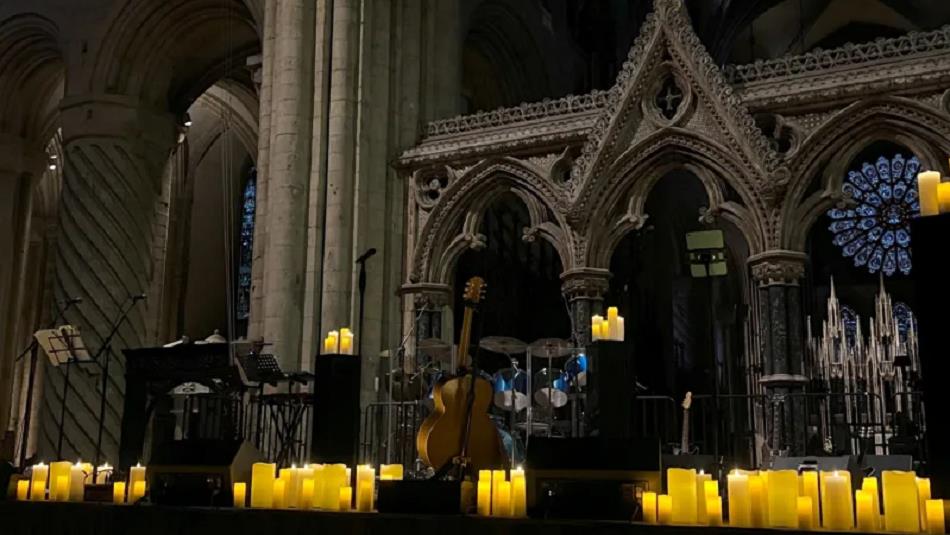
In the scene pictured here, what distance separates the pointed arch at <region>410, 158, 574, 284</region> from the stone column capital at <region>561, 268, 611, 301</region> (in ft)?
2.43

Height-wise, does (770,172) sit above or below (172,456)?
above

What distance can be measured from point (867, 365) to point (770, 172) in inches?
313

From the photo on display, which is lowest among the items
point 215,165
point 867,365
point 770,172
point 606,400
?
point 606,400

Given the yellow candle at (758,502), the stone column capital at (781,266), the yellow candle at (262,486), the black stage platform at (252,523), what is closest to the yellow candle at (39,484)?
the black stage platform at (252,523)

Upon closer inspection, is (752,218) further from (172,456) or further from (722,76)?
(172,456)

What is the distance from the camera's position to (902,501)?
3.83 metres

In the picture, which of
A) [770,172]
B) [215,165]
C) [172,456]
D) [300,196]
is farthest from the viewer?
[215,165]

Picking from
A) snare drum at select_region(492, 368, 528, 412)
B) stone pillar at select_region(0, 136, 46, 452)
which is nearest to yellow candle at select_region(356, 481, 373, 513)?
snare drum at select_region(492, 368, 528, 412)

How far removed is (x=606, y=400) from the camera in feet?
25.2

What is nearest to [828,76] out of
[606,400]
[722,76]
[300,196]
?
[722,76]

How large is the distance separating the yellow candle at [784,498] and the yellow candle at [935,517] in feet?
1.71

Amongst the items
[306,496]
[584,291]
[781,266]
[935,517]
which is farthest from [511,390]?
[935,517]

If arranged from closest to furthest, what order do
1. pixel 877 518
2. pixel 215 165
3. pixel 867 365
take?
pixel 877 518 < pixel 867 365 < pixel 215 165

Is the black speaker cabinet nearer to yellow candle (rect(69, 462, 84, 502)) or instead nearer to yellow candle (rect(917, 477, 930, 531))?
yellow candle (rect(69, 462, 84, 502))
